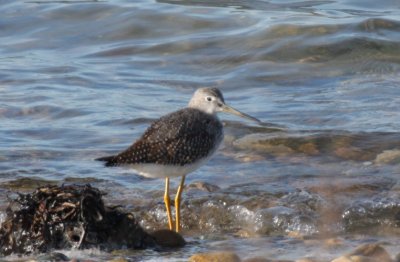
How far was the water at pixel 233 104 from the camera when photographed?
25.5ft

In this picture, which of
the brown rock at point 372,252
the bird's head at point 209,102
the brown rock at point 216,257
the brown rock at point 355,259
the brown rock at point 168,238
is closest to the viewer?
the brown rock at point 355,259

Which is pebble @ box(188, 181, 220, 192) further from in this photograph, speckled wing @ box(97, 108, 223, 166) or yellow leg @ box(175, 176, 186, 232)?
speckled wing @ box(97, 108, 223, 166)

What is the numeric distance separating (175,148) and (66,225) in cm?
96

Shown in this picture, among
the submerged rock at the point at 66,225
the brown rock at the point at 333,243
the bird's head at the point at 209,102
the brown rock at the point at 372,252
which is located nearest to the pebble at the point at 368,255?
the brown rock at the point at 372,252

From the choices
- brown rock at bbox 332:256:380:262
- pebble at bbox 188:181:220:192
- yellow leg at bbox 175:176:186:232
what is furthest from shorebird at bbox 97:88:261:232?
brown rock at bbox 332:256:380:262

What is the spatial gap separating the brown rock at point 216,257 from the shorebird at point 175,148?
972mm

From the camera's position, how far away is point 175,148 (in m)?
7.41

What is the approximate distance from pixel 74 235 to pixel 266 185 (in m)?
2.05

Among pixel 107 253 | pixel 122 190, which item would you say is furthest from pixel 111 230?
pixel 122 190

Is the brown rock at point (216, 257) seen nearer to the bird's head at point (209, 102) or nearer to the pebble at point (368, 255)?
the pebble at point (368, 255)

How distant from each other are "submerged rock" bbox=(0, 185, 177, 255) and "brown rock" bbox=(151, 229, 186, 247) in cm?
6

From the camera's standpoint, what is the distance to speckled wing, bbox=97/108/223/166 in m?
7.31

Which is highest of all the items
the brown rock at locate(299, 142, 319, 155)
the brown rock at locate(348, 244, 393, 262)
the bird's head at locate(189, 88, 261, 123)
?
the bird's head at locate(189, 88, 261, 123)

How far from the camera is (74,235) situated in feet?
22.7
